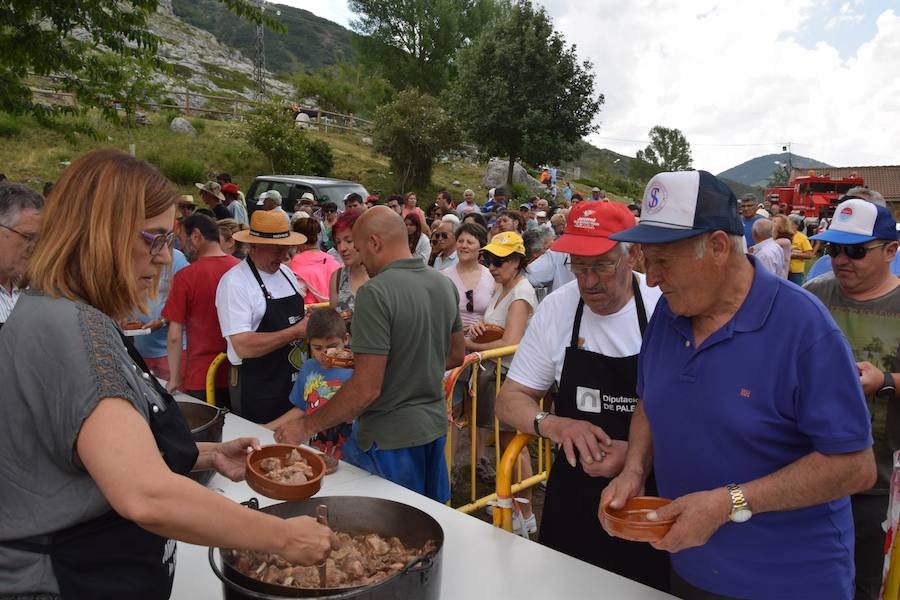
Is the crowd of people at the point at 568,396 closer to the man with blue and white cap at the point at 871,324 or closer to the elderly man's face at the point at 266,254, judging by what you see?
the man with blue and white cap at the point at 871,324

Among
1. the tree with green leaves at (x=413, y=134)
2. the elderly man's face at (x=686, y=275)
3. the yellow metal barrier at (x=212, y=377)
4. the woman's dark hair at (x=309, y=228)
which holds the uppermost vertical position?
the tree with green leaves at (x=413, y=134)

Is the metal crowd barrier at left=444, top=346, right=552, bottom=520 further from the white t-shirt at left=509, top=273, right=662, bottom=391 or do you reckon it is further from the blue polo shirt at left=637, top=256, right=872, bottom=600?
the blue polo shirt at left=637, top=256, right=872, bottom=600

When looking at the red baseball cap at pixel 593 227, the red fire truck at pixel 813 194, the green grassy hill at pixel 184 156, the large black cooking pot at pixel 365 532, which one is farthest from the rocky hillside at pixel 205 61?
the large black cooking pot at pixel 365 532

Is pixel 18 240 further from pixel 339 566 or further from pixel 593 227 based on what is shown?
pixel 593 227

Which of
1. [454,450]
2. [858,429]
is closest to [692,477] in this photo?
[858,429]

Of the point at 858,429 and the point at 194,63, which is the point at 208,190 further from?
the point at 194,63

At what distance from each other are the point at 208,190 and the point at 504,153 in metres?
20.6

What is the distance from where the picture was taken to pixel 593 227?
2.57 m

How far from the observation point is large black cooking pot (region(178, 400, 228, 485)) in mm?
2418

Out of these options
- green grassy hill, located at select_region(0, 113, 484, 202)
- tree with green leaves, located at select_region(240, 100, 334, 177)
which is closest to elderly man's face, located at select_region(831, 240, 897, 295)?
green grassy hill, located at select_region(0, 113, 484, 202)

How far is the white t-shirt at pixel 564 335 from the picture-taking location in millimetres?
2531

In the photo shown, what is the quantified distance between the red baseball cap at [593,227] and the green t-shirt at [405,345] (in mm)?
783

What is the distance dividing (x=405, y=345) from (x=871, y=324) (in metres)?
2.03

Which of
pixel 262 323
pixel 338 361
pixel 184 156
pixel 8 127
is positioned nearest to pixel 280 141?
pixel 184 156
